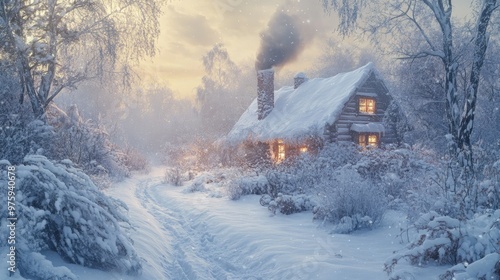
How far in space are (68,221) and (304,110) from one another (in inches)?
656

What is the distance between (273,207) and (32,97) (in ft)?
26.1

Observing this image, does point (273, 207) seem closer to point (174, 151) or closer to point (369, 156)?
point (369, 156)

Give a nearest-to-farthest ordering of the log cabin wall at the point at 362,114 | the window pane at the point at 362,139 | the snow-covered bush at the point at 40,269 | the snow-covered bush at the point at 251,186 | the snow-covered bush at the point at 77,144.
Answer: the snow-covered bush at the point at 40,269, the snow-covered bush at the point at 77,144, the snow-covered bush at the point at 251,186, the log cabin wall at the point at 362,114, the window pane at the point at 362,139

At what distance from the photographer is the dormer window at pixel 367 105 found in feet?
64.8

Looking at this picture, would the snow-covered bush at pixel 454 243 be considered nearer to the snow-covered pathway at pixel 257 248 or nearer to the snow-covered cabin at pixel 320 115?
the snow-covered pathway at pixel 257 248

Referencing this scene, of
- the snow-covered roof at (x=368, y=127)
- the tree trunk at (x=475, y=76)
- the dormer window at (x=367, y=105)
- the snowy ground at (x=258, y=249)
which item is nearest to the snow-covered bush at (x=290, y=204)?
the snowy ground at (x=258, y=249)

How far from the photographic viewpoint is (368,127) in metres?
19.0

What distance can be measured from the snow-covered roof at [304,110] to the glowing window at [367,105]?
4.68 ft

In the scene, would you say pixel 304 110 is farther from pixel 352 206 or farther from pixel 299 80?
pixel 352 206

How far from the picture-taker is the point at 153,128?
6288cm

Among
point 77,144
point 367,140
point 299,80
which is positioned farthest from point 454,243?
point 299,80

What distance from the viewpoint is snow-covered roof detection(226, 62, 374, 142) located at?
1762 cm

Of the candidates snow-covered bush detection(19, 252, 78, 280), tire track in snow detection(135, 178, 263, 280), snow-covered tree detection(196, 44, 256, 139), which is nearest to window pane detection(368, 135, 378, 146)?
tire track in snow detection(135, 178, 263, 280)

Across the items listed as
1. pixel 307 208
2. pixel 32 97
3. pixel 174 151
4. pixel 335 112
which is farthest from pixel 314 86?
pixel 174 151
